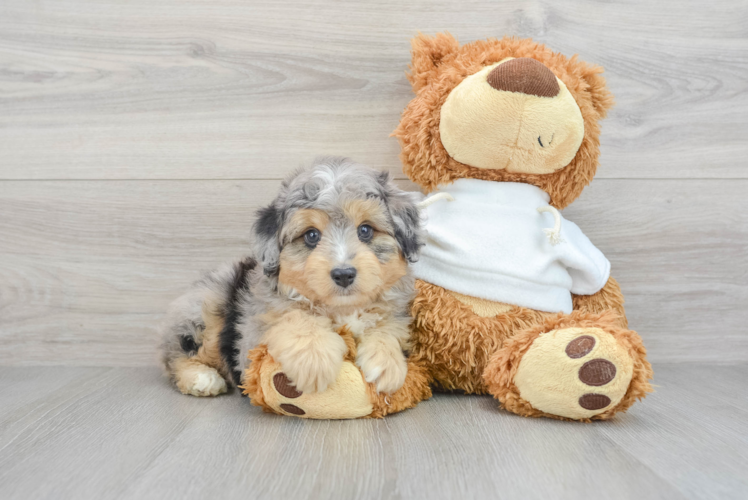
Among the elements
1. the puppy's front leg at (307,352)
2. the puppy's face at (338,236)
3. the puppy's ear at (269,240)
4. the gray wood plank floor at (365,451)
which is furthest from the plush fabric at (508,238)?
the puppy's ear at (269,240)

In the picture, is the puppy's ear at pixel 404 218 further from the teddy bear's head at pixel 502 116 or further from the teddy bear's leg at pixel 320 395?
the teddy bear's leg at pixel 320 395

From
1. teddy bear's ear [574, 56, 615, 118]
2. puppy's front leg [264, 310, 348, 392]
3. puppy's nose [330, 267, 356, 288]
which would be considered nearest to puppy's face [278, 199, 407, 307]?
puppy's nose [330, 267, 356, 288]

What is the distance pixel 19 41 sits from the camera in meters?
2.45

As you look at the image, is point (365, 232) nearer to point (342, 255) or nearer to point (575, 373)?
point (342, 255)

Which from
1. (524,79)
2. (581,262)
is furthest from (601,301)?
(524,79)

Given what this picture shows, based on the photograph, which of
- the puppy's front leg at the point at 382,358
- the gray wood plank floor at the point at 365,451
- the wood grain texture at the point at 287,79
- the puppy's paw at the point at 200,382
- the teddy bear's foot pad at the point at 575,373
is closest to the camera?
the gray wood plank floor at the point at 365,451

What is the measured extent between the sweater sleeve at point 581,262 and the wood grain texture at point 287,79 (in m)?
0.58

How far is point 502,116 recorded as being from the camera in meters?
1.83

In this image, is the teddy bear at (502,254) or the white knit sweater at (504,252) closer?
the teddy bear at (502,254)

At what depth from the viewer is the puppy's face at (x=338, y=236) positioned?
1650 mm

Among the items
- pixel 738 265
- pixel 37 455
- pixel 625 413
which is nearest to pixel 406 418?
pixel 625 413

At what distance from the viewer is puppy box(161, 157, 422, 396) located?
1643 millimetres

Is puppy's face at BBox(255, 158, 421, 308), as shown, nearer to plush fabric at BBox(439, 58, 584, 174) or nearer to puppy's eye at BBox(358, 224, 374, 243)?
puppy's eye at BBox(358, 224, 374, 243)

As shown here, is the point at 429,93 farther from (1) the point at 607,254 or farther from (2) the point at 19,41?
(2) the point at 19,41
